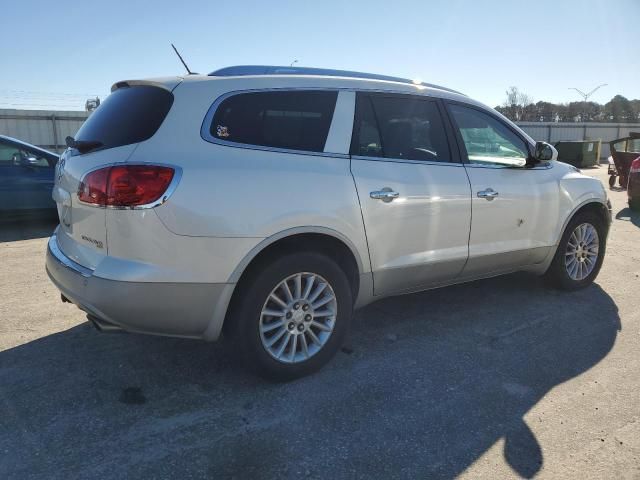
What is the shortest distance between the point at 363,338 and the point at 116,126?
2.26 meters

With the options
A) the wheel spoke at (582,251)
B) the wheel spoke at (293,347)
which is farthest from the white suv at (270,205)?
the wheel spoke at (582,251)

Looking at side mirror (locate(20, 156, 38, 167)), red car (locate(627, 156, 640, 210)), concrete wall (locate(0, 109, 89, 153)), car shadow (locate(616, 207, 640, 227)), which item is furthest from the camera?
concrete wall (locate(0, 109, 89, 153))

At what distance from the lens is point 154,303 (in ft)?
9.28

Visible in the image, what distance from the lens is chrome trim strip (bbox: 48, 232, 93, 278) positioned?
2949mm

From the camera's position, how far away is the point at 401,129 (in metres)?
3.78

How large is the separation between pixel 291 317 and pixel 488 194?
192 centimetres

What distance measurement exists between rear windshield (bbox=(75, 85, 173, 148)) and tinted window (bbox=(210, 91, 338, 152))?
1.07 feet

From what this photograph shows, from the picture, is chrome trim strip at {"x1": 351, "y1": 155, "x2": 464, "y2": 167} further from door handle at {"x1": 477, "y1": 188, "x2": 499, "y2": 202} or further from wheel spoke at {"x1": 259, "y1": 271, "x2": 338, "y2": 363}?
wheel spoke at {"x1": 259, "y1": 271, "x2": 338, "y2": 363}

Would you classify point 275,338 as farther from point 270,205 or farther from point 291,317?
point 270,205

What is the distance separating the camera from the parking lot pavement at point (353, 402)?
2.53 m

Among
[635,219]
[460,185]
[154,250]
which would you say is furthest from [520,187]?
[635,219]

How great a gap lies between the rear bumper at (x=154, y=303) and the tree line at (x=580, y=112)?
4104 centimetres

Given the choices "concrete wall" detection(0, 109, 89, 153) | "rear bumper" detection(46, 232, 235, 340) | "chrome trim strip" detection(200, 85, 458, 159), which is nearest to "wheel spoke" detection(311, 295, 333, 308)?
"rear bumper" detection(46, 232, 235, 340)

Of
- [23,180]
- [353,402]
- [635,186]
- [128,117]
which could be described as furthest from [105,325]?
[635,186]
